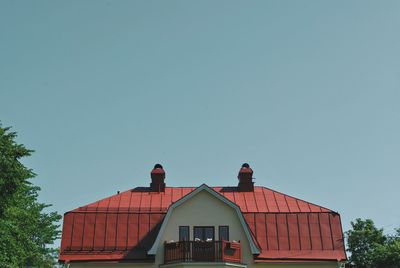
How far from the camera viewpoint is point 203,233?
A: 25.6 meters

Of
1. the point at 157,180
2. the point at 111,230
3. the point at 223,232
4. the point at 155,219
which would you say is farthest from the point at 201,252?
the point at 157,180

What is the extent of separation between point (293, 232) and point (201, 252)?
18.4 ft

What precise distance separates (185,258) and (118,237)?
441 cm

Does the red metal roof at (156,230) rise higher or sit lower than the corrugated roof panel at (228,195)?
lower

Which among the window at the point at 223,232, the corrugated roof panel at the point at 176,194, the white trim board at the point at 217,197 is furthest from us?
the corrugated roof panel at the point at 176,194

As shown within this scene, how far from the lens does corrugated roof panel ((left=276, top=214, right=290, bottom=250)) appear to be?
25609 millimetres

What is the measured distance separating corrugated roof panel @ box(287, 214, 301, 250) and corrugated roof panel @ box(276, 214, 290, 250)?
0.23 metres

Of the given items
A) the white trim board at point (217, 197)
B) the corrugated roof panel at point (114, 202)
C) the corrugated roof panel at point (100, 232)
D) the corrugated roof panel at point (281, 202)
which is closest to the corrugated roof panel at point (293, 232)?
the corrugated roof panel at point (281, 202)

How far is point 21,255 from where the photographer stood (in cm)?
2550

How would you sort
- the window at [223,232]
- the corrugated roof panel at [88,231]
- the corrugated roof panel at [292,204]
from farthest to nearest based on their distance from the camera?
the corrugated roof panel at [292,204] < the corrugated roof panel at [88,231] < the window at [223,232]

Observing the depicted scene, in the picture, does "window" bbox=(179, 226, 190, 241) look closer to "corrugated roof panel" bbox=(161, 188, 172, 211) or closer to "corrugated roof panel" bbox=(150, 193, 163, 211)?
"corrugated roof panel" bbox=(161, 188, 172, 211)

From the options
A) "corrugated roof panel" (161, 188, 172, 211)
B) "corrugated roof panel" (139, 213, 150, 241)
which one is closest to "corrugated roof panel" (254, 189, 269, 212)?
"corrugated roof panel" (161, 188, 172, 211)

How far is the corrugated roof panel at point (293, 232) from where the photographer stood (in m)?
25.6

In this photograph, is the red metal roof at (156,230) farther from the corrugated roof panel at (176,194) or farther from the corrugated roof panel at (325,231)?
the corrugated roof panel at (176,194)
